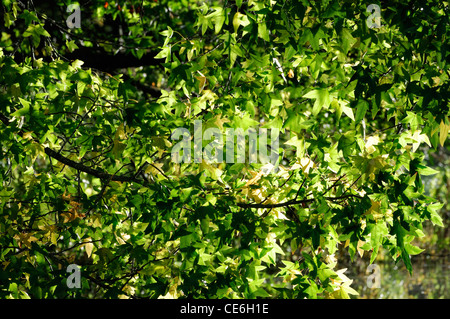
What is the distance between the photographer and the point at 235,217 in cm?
234

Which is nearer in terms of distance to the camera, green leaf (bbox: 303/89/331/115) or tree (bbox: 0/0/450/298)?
tree (bbox: 0/0/450/298)

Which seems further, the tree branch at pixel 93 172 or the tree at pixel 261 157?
the tree branch at pixel 93 172

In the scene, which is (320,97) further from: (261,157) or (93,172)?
(93,172)

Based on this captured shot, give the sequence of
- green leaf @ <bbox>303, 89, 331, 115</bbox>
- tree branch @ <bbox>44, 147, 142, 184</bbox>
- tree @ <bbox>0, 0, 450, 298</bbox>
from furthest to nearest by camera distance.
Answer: tree branch @ <bbox>44, 147, 142, 184</bbox> < green leaf @ <bbox>303, 89, 331, 115</bbox> < tree @ <bbox>0, 0, 450, 298</bbox>

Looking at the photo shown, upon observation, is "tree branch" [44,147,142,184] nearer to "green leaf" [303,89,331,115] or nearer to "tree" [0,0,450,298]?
"tree" [0,0,450,298]

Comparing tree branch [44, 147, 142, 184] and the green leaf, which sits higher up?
the green leaf

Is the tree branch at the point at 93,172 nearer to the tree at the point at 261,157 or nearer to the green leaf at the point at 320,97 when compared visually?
the tree at the point at 261,157

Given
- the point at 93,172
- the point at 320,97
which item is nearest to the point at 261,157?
the point at 320,97

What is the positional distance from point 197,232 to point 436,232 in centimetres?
1377

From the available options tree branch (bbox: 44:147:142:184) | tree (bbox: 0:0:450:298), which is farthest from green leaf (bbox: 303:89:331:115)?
tree branch (bbox: 44:147:142:184)

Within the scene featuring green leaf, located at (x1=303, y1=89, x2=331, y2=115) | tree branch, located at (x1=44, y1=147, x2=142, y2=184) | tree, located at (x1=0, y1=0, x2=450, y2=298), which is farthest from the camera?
tree branch, located at (x1=44, y1=147, x2=142, y2=184)

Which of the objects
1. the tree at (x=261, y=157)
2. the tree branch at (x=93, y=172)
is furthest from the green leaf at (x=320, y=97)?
the tree branch at (x=93, y=172)

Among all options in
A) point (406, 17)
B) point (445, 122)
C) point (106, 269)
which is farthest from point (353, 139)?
point (106, 269)
